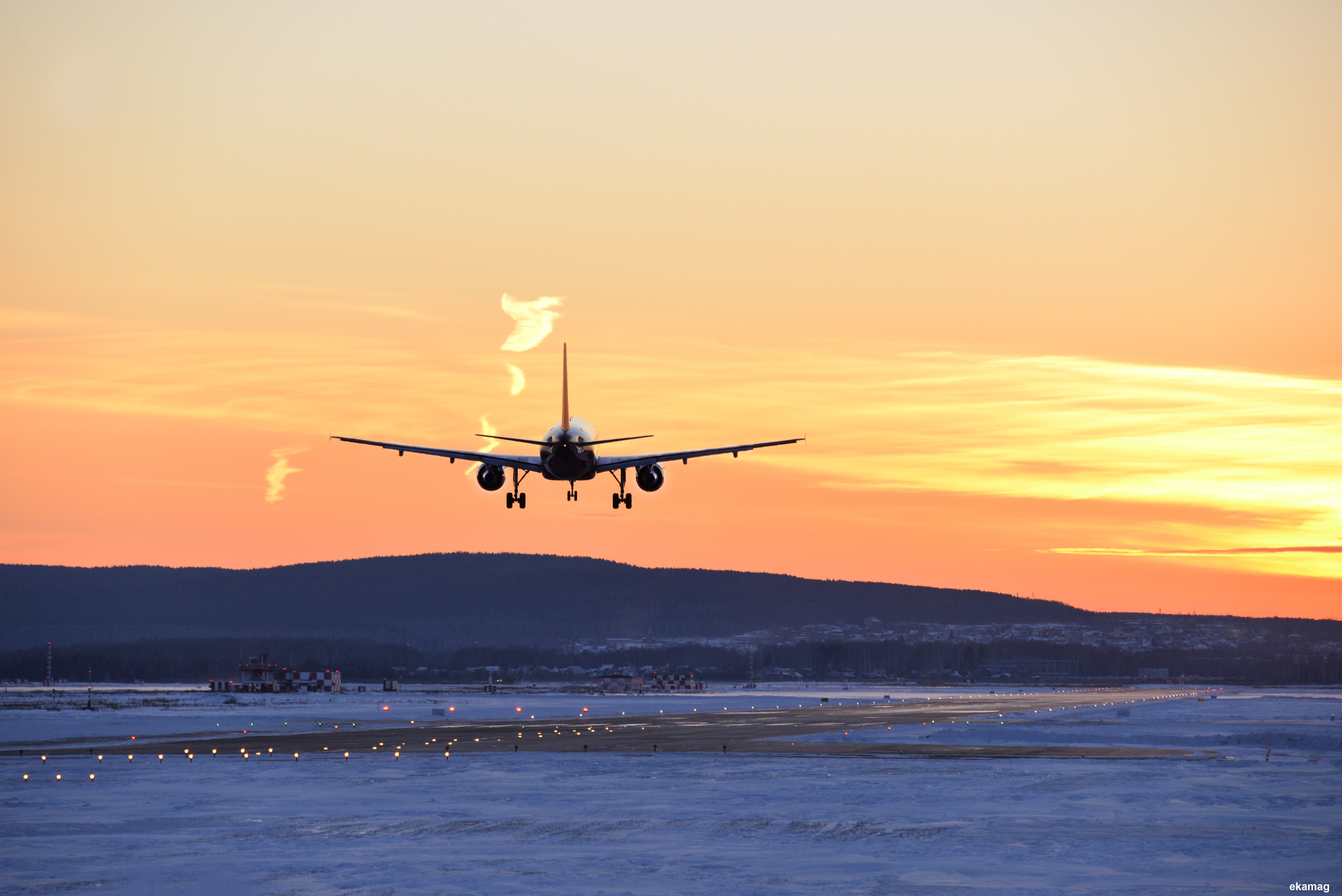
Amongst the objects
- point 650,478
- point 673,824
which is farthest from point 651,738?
point 673,824

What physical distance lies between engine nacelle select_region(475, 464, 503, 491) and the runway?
1514cm

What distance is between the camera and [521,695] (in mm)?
190625

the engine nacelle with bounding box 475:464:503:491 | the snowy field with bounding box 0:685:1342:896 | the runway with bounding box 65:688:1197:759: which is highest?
the engine nacelle with bounding box 475:464:503:491

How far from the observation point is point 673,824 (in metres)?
44.6

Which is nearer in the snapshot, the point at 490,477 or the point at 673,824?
the point at 673,824

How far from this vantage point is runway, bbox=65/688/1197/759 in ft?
239

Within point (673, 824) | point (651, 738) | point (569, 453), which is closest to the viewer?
point (673, 824)

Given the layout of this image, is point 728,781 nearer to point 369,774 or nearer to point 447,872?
point 369,774

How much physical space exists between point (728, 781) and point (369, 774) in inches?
634

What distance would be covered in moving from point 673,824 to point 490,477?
27.1 m

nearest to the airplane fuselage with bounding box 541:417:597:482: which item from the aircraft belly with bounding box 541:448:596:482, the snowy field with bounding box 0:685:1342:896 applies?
the aircraft belly with bounding box 541:448:596:482

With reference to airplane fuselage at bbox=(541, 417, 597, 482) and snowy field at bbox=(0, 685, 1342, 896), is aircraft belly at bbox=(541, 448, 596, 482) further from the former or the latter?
snowy field at bbox=(0, 685, 1342, 896)

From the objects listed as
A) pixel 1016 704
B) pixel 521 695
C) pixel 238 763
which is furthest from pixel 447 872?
pixel 521 695

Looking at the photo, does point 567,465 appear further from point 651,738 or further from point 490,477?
point 651,738
